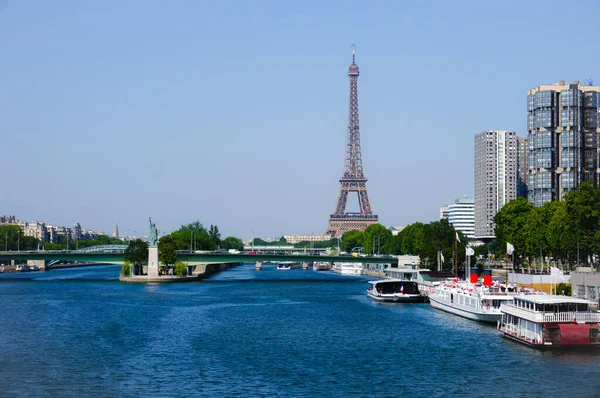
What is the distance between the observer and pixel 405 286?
8712cm

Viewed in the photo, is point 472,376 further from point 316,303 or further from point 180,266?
point 180,266

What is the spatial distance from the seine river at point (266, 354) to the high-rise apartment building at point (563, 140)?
69931mm

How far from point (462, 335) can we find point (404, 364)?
12.2 m

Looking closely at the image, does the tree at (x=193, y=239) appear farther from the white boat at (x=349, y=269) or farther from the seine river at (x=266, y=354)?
the seine river at (x=266, y=354)

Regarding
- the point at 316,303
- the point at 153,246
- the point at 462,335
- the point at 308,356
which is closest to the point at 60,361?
the point at 308,356

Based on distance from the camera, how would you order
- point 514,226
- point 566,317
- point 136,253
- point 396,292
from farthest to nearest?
point 136,253
point 514,226
point 396,292
point 566,317

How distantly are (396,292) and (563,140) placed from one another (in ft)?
213

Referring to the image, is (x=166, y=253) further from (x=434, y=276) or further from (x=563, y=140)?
(x=563, y=140)

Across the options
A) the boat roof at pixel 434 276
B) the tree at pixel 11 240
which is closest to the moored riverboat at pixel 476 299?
the boat roof at pixel 434 276

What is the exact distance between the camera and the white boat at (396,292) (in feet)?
276

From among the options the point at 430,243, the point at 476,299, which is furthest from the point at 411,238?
the point at 476,299

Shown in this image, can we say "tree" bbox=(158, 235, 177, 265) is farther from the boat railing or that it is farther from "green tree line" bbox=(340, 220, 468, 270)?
the boat railing

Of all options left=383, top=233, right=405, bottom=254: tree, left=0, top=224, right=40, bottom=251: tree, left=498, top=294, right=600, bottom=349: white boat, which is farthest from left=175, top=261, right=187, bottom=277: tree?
left=498, top=294, right=600, bottom=349: white boat

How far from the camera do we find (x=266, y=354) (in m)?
47.2
